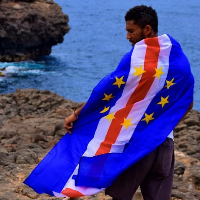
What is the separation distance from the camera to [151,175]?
455 cm

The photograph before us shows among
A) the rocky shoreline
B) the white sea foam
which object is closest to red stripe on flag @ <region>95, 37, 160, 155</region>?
the rocky shoreline

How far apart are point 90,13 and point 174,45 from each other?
104039mm

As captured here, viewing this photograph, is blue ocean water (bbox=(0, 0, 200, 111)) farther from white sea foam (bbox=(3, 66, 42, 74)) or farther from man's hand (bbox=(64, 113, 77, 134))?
man's hand (bbox=(64, 113, 77, 134))

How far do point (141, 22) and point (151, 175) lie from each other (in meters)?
1.26

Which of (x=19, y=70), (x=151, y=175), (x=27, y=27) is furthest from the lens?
(x=19, y=70)

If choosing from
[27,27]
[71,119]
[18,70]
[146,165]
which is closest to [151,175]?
[146,165]

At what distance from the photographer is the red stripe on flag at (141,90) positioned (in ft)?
14.5

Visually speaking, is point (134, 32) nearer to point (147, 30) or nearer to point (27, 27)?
point (147, 30)

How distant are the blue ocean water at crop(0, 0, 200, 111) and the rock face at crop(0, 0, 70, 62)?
1214mm

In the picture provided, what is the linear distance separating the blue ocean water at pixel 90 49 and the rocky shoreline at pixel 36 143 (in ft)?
70.7

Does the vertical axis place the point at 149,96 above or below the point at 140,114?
above

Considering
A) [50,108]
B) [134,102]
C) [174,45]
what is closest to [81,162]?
[134,102]

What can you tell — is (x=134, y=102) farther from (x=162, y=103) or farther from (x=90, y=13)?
(x=90, y=13)

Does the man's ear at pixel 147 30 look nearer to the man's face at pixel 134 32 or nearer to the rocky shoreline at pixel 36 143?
the man's face at pixel 134 32
